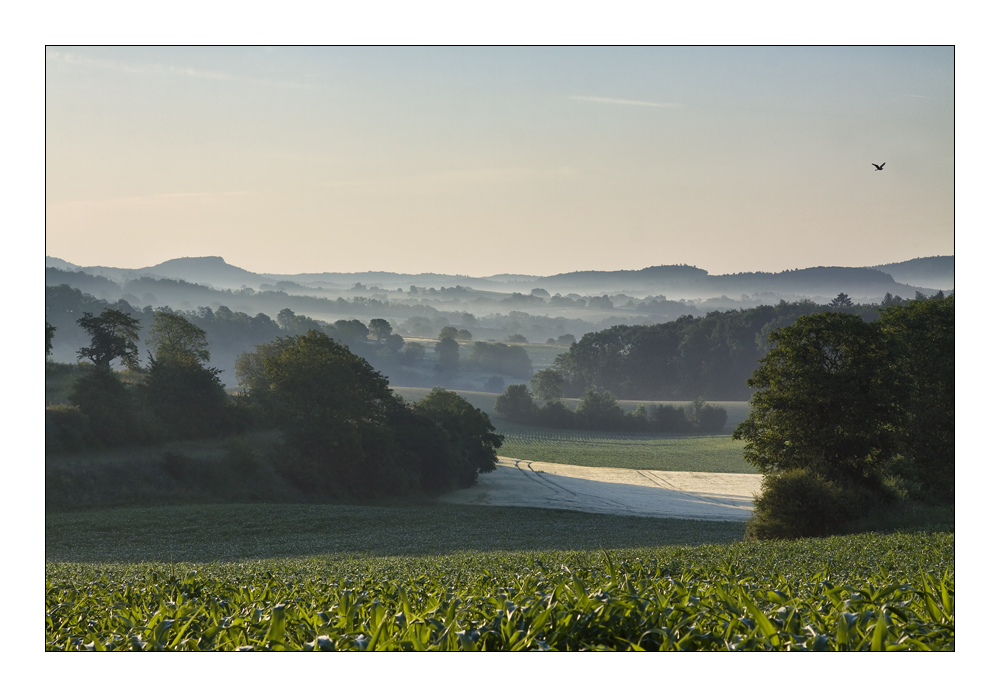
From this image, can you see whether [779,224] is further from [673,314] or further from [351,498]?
[673,314]

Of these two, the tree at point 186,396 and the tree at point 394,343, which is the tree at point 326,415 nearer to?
the tree at point 186,396

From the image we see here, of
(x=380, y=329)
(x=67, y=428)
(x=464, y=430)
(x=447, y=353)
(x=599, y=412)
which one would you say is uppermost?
(x=380, y=329)

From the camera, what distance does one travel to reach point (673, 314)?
62.3 metres

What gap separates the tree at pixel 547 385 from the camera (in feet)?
254

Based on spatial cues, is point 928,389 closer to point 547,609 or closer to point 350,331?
point 547,609

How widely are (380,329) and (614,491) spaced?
4791 cm

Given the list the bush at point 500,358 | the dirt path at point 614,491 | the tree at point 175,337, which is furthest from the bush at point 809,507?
the bush at point 500,358

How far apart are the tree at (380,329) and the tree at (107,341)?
4674cm

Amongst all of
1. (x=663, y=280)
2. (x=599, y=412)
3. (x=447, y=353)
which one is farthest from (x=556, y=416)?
(x=663, y=280)

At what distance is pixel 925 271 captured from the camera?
12805mm

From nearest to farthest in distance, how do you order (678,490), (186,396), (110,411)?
1. (110,411)
2. (186,396)
3. (678,490)

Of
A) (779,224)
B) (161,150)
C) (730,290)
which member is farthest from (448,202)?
(730,290)

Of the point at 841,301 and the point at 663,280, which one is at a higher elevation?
the point at 663,280
